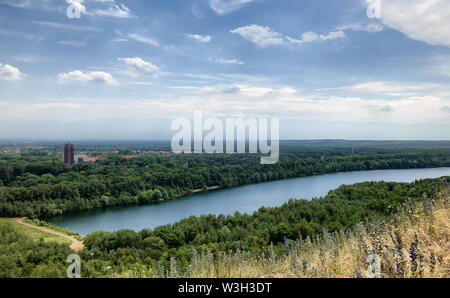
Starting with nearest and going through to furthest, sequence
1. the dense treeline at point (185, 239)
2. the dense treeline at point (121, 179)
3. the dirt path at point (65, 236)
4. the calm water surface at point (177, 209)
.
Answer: the dense treeline at point (185, 239) < the dirt path at point (65, 236) < the calm water surface at point (177, 209) < the dense treeline at point (121, 179)

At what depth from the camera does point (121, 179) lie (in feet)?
102

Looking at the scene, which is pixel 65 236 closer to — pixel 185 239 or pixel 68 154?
pixel 185 239

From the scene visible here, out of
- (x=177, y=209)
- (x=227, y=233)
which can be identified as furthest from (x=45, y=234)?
(x=227, y=233)

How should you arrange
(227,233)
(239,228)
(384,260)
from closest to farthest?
(384,260)
(227,233)
(239,228)

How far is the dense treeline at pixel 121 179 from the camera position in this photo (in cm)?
A: 2437

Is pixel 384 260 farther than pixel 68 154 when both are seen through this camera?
No

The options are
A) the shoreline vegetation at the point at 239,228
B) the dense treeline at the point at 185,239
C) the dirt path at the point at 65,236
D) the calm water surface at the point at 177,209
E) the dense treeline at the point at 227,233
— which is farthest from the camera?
the calm water surface at the point at 177,209

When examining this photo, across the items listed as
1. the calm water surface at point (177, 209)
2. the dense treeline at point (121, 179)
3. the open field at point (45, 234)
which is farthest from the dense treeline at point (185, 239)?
the dense treeline at point (121, 179)

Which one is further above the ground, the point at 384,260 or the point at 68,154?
the point at 384,260

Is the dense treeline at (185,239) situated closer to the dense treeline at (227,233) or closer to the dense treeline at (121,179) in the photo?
the dense treeline at (227,233)

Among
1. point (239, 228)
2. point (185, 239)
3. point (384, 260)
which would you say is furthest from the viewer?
point (185, 239)
